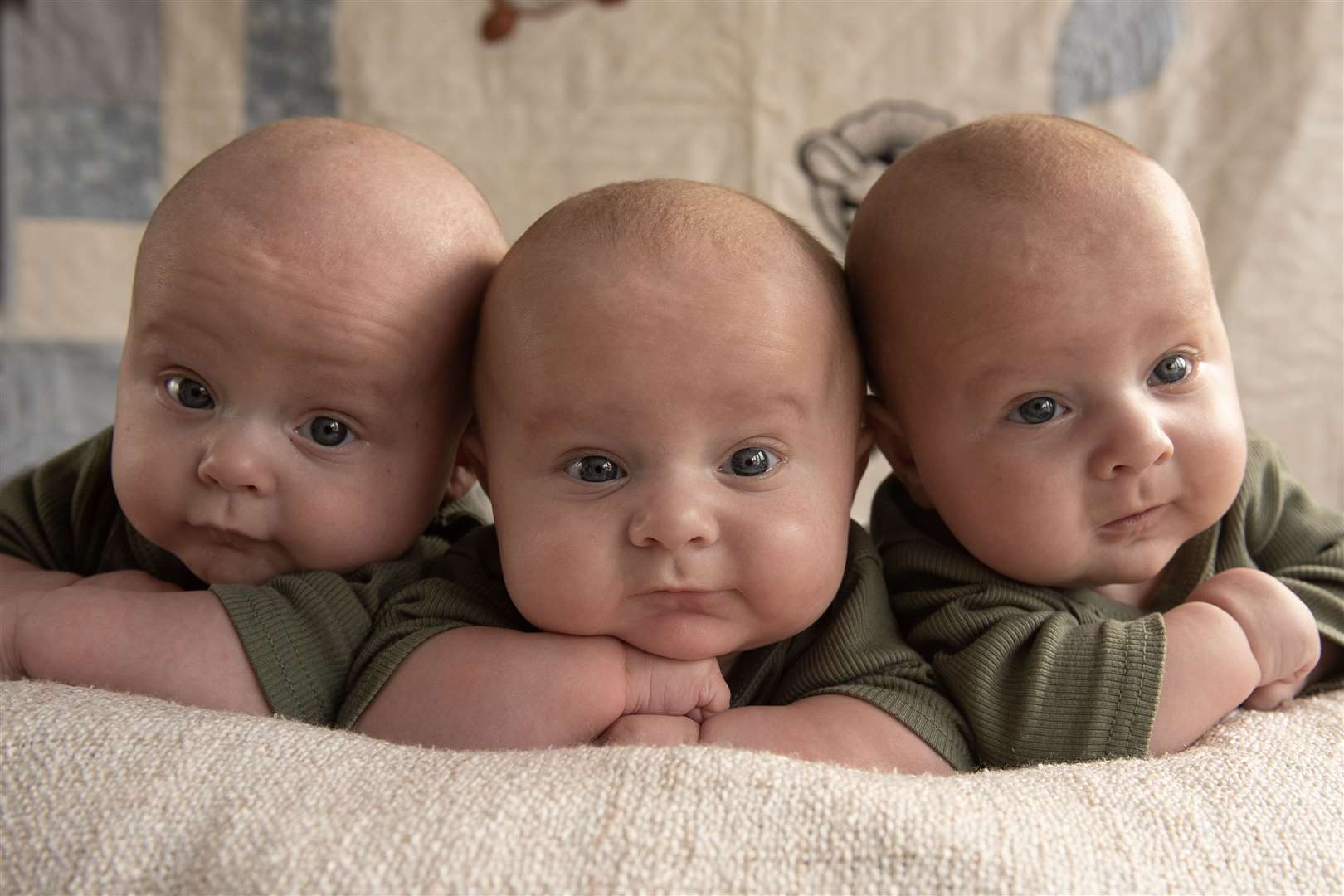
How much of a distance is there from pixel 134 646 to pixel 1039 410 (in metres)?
0.67

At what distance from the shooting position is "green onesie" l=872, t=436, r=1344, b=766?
2.94ft

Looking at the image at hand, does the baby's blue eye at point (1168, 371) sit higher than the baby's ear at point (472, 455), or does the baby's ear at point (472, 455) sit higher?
the baby's blue eye at point (1168, 371)

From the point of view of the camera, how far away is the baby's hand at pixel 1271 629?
0.98 metres

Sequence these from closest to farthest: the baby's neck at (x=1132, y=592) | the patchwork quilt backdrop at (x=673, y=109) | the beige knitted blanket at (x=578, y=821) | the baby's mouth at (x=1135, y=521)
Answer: the beige knitted blanket at (x=578, y=821)
the baby's mouth at (x=1135, y=521)
the baby's neck at (x=1132, y=592)
the patchwork quilt backdrop at (x=673, y=109)

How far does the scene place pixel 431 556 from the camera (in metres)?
1.10

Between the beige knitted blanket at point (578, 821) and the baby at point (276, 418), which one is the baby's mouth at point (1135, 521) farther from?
the baby at point (276, 418)

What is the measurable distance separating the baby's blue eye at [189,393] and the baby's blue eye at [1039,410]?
0.60 meters

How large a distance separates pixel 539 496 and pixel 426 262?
0.22 m

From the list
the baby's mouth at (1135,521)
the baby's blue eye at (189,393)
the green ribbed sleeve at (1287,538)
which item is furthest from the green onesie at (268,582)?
the green ribbed sleeve at (1287,538)

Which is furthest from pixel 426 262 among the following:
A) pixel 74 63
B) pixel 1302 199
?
pixel 1302 199

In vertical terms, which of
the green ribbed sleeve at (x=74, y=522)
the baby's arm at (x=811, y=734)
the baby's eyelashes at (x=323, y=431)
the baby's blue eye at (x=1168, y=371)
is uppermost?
the baby's blue eye at (x=1168, y=371)

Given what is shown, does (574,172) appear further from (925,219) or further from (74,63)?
(925,219)

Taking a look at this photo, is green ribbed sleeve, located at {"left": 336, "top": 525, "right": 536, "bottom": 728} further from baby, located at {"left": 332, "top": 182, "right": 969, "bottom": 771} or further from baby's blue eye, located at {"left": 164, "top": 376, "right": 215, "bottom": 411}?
baby's blue eye, located at {"left": 164, "top": 376, "right": 215, "bottom": 411}

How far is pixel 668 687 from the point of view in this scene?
908mm
